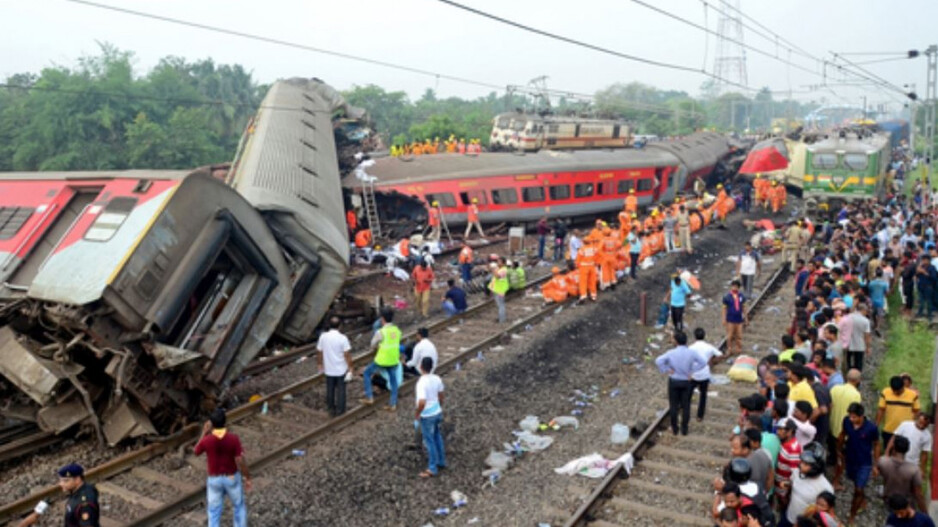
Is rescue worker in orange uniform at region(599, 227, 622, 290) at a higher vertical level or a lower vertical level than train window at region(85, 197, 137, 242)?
lower

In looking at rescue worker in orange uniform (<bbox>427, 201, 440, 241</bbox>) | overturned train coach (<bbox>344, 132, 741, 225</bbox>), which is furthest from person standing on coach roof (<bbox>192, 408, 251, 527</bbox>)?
overturned train coach (<bbox>344, 132, 741, 225</bbox>)

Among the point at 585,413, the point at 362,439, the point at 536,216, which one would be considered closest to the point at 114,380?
the point at 362,439

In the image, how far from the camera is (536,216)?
23234 mm

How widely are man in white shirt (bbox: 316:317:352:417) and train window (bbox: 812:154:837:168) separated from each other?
2196cm

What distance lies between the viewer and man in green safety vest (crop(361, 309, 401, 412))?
9.52 metres

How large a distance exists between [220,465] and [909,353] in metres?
10.8

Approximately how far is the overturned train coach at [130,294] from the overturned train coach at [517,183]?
10.4m

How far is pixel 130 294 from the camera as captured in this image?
7.91 metres

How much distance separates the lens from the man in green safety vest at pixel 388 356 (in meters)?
9.52

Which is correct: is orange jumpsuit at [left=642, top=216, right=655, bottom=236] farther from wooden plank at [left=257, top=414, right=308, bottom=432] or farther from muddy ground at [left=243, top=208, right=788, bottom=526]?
wooden plank at [left=257, top=414, right=308, bottom=432]

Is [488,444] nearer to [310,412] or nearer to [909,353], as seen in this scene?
[310,412]

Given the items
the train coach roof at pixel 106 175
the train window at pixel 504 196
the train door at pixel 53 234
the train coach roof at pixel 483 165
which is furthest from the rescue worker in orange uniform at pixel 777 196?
the train door at pixel 53 234

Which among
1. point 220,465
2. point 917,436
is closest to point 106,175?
point 220,465

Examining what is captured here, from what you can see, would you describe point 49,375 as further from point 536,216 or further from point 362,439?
point 536,216
